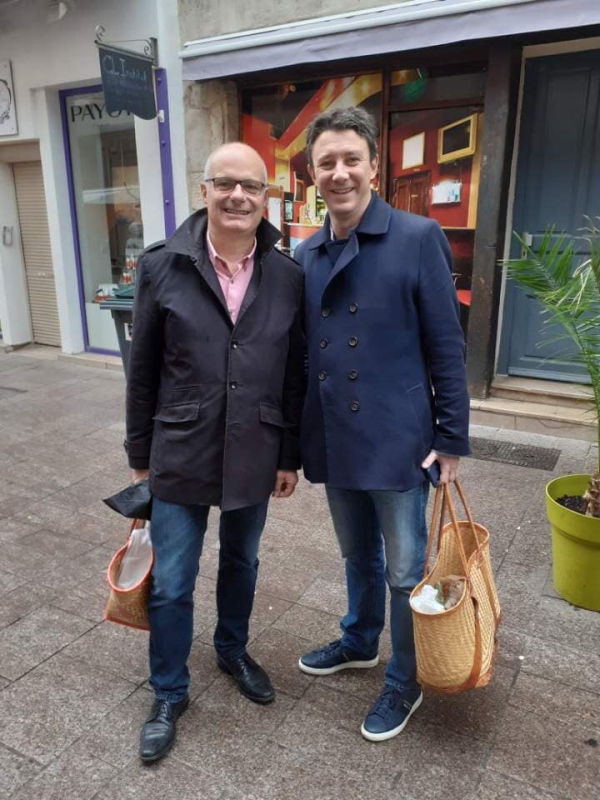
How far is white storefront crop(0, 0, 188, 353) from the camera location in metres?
6.94

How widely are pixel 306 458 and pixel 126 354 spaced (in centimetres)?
363

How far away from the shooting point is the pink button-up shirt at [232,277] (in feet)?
7.13

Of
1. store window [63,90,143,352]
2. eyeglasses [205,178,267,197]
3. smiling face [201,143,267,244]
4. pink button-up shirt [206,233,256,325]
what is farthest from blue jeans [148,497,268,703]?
store window [63,90,143,352]

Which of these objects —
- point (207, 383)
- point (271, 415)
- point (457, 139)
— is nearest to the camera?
point (207, 383)

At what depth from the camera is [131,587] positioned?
2281mm

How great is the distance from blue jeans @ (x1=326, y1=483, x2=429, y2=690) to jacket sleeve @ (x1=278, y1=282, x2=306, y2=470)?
7.4 inches

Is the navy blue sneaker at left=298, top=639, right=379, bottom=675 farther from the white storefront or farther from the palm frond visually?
the white storefront

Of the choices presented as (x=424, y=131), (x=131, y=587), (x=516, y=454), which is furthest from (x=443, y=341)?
(x=424, y=131)

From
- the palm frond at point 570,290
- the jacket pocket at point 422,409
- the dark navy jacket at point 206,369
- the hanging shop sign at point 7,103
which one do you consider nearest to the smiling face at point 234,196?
the dark navy jacket at point 206,369

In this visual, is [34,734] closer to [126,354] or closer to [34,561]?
[34,561]

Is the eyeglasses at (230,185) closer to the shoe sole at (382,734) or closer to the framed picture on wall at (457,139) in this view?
the shoe sole at (382,734)

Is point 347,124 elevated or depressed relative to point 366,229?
elevated

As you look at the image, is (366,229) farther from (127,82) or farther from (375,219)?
(127,82)

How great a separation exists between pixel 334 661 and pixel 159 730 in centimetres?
74
